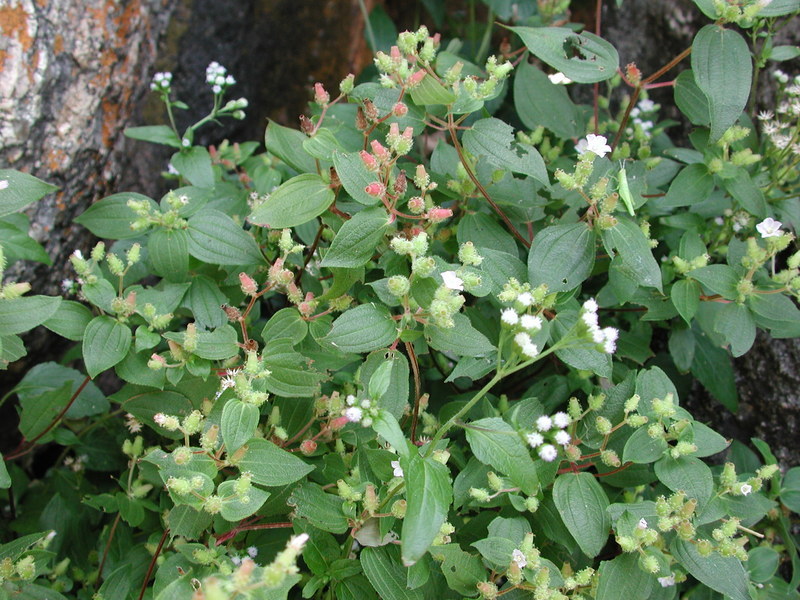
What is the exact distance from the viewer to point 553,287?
1.52 m

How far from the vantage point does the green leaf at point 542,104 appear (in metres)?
2.00

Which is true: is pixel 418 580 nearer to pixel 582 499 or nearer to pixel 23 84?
pixel 582 499

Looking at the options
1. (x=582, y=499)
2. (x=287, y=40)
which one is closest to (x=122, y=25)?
(x=287, y=40)

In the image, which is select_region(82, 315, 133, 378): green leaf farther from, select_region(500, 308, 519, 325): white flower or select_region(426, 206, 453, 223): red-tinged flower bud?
select_region(500, 308, 519, 325): white flower

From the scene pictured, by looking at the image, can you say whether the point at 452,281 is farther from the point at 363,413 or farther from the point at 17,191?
the point at 17,191

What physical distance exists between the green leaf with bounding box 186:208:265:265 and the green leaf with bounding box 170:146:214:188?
280 mm

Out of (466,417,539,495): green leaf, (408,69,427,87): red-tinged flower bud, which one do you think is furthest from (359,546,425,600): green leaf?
(408,69,427,87): red-tinged flower bud

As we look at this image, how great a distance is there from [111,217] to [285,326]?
1.96ft

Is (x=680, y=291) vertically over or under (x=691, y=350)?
over

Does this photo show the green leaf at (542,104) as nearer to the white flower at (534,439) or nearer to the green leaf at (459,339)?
the green leaf at (459,339)

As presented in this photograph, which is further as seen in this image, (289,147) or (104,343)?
(289,147)

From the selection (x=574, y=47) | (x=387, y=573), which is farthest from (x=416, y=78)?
(x=387, y=573)

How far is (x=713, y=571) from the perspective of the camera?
142 centimetres

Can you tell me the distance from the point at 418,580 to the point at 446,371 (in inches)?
25.1
